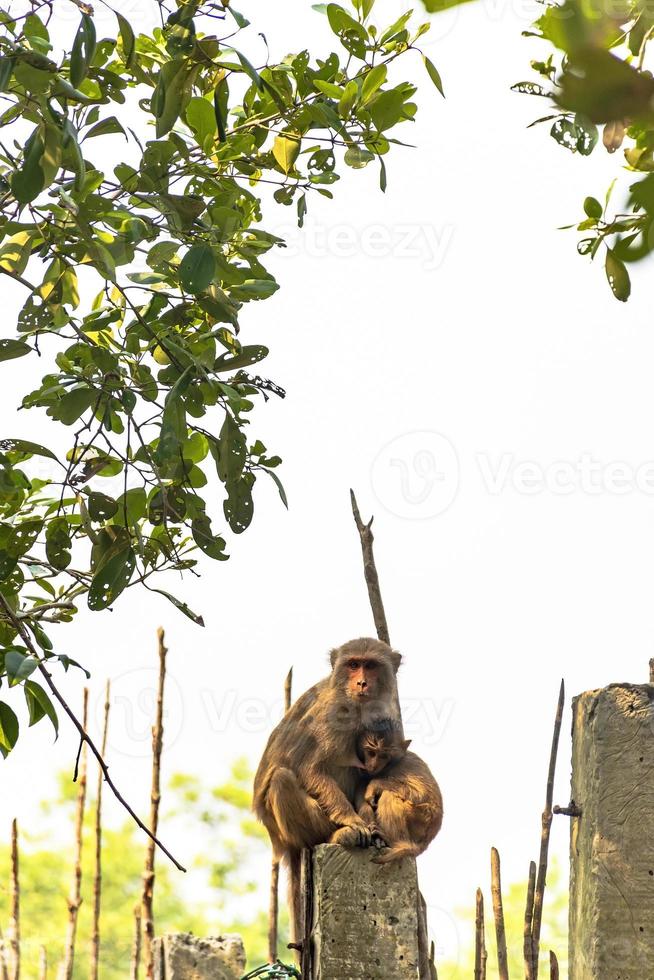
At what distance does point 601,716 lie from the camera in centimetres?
399

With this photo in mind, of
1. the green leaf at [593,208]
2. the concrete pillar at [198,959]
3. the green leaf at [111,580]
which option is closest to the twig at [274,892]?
the concrete pillar at [198,959]

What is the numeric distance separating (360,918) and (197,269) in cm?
263

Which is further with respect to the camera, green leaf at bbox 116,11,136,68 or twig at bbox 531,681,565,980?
twig at bbox 531,681,565,980

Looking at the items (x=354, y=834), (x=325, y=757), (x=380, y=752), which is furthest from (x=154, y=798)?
(x=354, y=834)

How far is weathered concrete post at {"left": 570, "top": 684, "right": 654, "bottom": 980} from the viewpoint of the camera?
12.6ft

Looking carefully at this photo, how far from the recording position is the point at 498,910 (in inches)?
224

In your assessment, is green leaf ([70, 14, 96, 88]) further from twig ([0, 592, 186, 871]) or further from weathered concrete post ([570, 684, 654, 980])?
weathered concrete post ([570, 684, 654, 980])

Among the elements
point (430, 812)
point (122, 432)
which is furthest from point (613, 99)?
point (430, 812)

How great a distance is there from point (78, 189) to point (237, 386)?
104 cm

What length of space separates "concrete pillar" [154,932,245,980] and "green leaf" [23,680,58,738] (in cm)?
367

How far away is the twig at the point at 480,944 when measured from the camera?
583cm

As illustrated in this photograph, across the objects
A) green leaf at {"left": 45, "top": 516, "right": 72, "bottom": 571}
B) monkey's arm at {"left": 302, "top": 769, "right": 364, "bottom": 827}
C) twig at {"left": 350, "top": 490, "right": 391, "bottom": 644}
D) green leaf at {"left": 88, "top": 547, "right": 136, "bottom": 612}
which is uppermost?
twig at {"left": 350, "top": 490, "right": 391, "bottom": 644}

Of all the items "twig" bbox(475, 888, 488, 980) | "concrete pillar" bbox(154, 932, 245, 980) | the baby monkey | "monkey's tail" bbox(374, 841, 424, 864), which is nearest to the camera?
"monkey's tail" bbox(374, 841, 424, 864)

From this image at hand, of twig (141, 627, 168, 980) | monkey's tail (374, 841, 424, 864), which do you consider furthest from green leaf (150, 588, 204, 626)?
twig (141, 627, 168, 980)
